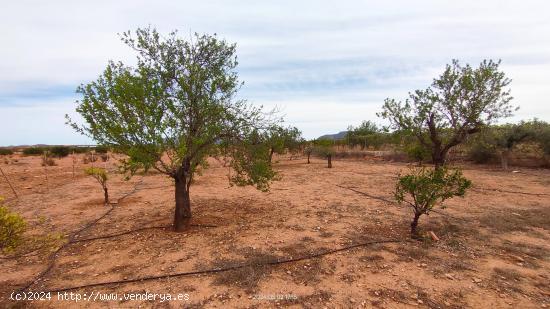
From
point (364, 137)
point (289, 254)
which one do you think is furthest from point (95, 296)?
point (364, 137)

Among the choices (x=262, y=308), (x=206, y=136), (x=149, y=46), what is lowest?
(x=262, y=308)

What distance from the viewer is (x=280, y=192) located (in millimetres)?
13094

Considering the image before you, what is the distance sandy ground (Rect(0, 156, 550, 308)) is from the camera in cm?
491

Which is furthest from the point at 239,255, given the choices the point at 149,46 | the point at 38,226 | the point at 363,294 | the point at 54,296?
the point at 38,226

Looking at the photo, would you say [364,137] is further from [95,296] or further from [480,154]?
[95,296]

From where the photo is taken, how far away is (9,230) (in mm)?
4328

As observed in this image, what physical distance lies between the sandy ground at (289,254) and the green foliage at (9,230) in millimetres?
358

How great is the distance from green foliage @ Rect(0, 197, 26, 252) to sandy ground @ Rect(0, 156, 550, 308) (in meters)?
0.36

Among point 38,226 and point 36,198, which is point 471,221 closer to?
point 38,226

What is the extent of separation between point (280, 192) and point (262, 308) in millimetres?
8549

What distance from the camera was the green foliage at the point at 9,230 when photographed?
4.24 metres

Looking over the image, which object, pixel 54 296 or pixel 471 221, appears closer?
pixel 54 296

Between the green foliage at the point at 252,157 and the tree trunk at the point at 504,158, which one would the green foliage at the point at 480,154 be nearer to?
the tree trunk at the point at 504,158

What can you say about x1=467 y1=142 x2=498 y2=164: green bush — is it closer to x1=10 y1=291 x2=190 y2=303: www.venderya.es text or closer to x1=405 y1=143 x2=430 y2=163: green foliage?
x1=405 y1=143 x2=430 y2=163: green foliage
